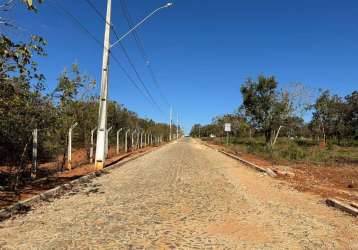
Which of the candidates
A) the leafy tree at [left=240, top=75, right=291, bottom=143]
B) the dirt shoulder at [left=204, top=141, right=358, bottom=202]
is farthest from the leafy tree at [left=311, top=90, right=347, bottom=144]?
the dirt shoulder at [left=204, top=141, right=358, bottom=202]

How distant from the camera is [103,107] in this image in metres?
19.1

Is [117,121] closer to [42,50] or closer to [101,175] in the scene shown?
[101,175]

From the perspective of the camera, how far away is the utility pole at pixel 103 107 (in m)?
18.3

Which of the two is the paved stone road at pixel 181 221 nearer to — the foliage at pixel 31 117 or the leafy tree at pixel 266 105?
the foliage at pixel 31 117

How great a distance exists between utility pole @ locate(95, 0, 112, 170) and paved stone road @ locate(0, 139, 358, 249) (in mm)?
5826

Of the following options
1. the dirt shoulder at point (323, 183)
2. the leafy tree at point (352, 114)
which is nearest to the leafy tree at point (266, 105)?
the leafy tree at point (352, 114)

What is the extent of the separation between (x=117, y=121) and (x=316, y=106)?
A: 128ft

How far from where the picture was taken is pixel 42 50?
24.8 ft

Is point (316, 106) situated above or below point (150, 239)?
above

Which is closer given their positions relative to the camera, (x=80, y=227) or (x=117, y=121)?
(x=80, y=227)

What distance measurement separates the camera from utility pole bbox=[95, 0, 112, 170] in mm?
18266

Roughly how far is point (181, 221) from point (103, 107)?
478 inches

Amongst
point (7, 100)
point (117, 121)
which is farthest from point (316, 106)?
point (7, 100)

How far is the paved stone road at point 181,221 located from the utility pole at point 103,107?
19.1ft
